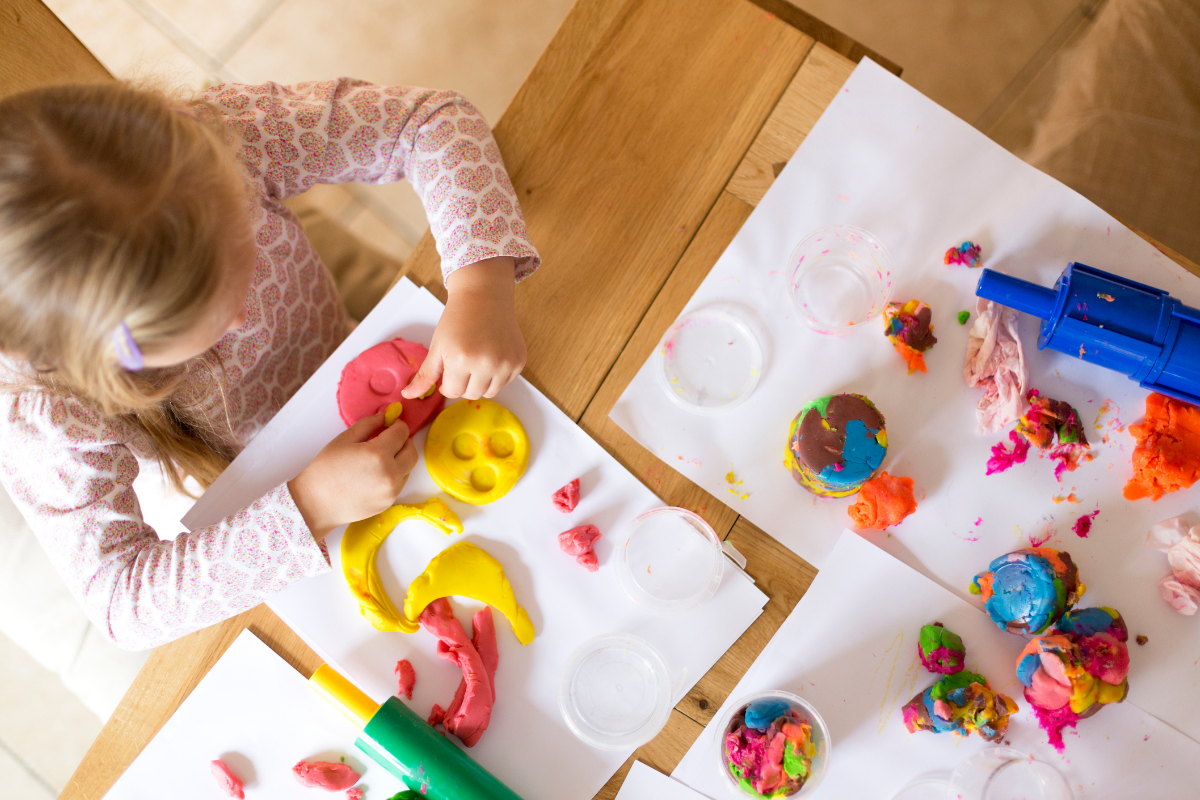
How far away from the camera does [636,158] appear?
621mm

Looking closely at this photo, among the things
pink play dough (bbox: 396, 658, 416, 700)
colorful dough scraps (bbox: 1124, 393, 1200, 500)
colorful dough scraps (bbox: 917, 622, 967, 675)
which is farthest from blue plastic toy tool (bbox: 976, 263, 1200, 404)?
pink play dough (bbox: 396, 658, 416, 700)

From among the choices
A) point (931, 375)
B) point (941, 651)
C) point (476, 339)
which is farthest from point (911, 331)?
point (476, 339)

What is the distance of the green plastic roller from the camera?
0.54m

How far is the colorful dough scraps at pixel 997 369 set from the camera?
58 cm

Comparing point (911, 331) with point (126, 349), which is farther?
point (911, 331)

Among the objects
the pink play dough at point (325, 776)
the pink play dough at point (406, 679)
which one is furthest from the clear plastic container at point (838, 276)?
the pink play dough at point (325, 776)

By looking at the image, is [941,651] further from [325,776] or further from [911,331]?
[325,776]

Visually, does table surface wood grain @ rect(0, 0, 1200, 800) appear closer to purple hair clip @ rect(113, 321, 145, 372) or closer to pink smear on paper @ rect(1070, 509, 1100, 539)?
purple hair clip @ rect(113, 321, 145, 372)

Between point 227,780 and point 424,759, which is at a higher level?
point 424,759

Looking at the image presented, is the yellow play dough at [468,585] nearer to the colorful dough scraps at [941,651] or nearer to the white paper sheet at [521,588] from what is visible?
the white paper sheet at [521,588]

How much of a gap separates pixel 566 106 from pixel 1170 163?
70 cm

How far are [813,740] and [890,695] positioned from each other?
3.1 inches

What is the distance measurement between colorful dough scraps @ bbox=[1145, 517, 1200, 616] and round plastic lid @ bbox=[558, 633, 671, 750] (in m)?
0.42

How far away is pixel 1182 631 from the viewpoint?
565mm
